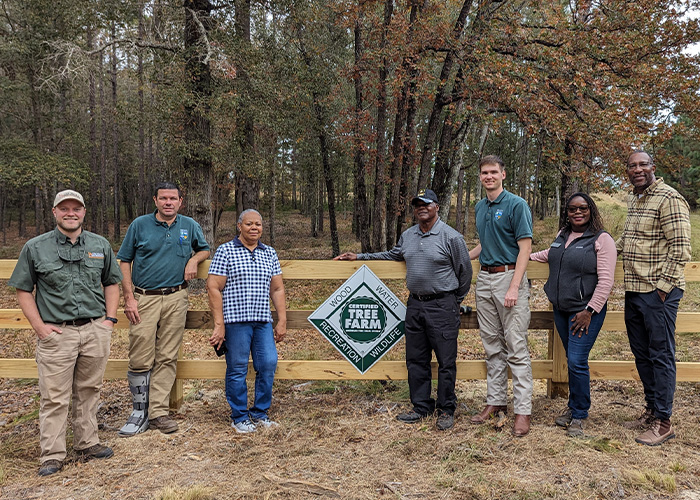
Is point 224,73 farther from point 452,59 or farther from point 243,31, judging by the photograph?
point 452,59

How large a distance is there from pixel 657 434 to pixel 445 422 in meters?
1.69

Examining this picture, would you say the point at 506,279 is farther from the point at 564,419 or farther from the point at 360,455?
the point at 360,455

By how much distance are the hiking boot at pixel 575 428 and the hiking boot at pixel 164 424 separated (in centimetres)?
343

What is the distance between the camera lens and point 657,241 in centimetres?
388

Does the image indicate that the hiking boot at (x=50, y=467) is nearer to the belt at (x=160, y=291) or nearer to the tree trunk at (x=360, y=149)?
the belt at (x=160, y=291)

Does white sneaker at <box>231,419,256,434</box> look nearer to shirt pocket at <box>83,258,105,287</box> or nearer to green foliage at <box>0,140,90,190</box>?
shirt pocket at <box>83,258,105,287</box>

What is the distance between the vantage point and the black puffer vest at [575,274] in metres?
3.88

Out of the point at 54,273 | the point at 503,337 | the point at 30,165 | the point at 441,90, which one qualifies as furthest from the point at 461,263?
the point at 30,165

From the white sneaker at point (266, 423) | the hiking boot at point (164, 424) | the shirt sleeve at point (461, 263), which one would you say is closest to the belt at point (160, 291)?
the hiking boot at point (164, 424)

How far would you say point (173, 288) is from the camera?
4324 mm

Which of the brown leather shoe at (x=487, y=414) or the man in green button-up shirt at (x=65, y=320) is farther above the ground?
the man in green button-up shirt at (x=65, y=320)

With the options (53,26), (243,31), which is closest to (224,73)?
(243,31)

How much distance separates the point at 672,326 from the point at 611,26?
9813 millimetres

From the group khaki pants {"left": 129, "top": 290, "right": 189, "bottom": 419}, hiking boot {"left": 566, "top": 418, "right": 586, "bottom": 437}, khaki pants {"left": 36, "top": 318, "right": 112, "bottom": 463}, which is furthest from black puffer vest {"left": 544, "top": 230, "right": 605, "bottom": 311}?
khaki pants {"left": 36, "top": 318, "right": 112, "bottom": 463}
